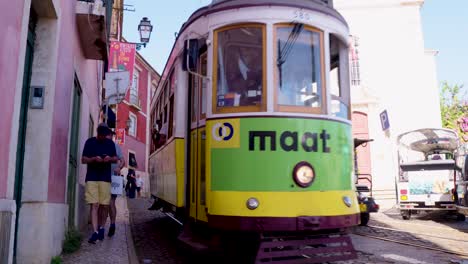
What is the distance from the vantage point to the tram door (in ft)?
16.0

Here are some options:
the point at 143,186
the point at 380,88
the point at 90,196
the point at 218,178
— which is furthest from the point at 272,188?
the point at 143,186

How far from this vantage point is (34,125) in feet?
14.9

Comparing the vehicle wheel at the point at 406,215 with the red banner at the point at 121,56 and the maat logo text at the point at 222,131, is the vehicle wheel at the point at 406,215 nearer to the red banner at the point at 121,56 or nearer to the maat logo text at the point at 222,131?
the maat logo text at the point at 222,131

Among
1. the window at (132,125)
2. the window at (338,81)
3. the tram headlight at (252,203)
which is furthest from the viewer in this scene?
the window at (132,125)

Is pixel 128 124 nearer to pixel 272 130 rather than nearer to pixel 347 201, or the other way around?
pixel 272 130

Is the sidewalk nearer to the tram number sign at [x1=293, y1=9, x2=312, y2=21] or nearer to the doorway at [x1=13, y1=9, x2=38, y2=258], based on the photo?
the doorway at [x1=13, y1=9, x2=38, y2=258]

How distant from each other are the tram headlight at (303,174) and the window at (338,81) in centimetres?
75

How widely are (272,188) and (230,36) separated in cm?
177

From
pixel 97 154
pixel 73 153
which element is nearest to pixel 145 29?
pixel 73 153

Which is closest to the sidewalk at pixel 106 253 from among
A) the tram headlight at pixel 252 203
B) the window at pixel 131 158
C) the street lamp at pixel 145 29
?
the tram headlight at pixel 252 203

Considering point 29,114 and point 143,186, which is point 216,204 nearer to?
point 29,114

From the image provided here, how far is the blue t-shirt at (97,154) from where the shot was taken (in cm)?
623

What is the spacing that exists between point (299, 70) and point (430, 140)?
12146 millimetres

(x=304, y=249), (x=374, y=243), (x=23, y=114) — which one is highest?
(x=23, y=114)
